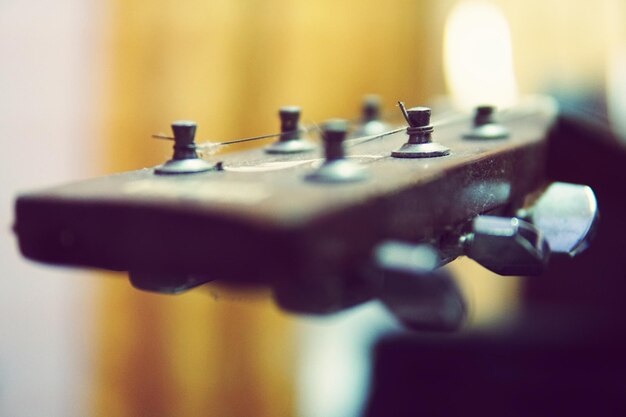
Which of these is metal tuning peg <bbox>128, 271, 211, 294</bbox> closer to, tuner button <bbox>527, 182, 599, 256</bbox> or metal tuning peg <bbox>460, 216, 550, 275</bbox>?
metal tuning peg <bbox>460, 216, 550, 275</bbox>

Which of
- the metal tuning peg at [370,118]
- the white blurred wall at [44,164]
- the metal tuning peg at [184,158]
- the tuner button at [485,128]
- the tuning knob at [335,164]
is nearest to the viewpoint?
the tuning knob at [335,164]

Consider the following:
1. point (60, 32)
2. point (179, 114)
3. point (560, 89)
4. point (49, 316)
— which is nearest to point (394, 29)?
point (560, 89)

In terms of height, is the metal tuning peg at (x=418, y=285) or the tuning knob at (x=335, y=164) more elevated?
the tuning knob at (x=335, y=164)

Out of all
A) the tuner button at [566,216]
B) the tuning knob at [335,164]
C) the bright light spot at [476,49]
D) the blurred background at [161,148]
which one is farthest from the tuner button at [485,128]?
the bright light spot at [476,49]

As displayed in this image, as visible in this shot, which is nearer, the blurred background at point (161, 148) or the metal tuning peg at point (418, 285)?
the metal tuning peg at point (418, 285)

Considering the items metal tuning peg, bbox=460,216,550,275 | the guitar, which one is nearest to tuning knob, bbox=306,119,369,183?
the guitar

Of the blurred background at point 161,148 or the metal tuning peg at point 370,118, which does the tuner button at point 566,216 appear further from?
the blurred background at point 161,148
